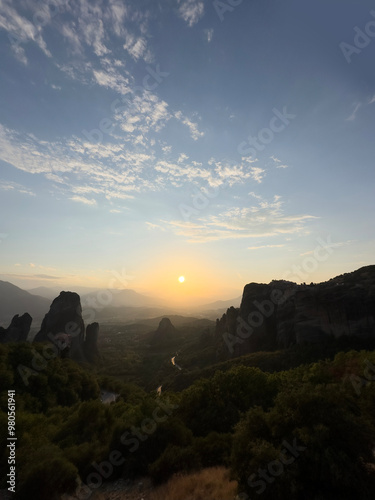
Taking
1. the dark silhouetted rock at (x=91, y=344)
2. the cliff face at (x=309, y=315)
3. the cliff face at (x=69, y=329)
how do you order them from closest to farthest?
the cliff face at (x=309, y=315) → the cliff face at (x=69, y=329) → the dark silhouetted rock at (x=91, y=344)

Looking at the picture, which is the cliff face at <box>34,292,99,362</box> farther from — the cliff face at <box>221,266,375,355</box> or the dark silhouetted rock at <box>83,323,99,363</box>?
the cliff face at <box>221,266,375,355</box>

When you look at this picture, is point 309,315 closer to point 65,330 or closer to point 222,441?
point 222,441

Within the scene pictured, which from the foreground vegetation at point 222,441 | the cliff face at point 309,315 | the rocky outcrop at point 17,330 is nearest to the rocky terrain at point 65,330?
the rocky outcrop at point 17,330

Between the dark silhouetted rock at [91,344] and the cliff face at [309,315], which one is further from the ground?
the cliff face at [309,315]

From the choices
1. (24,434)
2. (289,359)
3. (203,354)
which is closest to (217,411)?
(24,434)

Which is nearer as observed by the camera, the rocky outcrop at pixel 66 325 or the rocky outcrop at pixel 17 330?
the rocky outcrop at pixel 17 330

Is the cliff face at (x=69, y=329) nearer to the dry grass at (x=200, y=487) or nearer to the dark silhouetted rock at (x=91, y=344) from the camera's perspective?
the dark silhouetted rock at (x=91, y=344)

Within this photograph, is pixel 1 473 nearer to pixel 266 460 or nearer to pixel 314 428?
pixel 266 460

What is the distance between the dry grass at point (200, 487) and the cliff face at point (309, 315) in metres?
48.0

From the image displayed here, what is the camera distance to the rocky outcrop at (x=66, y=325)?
305 ft

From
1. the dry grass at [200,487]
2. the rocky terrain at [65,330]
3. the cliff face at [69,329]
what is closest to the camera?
the dry grass at [200,487]

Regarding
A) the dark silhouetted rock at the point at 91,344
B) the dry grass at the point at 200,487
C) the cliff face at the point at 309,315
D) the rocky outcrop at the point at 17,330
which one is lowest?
the dark silhouetted rock at the point at 91,344

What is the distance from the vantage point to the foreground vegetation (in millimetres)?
11039

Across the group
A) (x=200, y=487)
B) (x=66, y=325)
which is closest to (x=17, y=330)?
(x=66, y=325)
